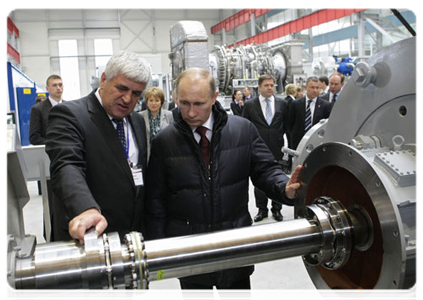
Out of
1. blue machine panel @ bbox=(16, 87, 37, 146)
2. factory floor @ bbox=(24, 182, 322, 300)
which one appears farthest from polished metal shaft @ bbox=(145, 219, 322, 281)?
blue machine panel @ bbox=(16, 87, 37, 146)

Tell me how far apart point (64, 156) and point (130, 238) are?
520mm

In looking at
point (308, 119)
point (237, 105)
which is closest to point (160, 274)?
point (308, 119)

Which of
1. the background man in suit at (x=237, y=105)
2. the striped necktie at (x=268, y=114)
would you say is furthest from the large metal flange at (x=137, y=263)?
the background man in suit at (x=237, y=105)

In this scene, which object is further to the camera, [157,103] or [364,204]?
[157,103]

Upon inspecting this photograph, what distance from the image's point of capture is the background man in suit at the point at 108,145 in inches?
52.1

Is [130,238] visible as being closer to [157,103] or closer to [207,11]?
[157,103]

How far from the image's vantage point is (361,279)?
0.99 meters

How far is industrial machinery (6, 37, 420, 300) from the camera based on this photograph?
81 cm

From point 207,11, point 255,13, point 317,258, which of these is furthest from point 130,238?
point 207,11

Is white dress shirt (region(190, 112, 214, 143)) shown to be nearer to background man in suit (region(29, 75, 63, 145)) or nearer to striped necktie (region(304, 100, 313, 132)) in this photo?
background man in suit (region(29, 75, 63, 145))

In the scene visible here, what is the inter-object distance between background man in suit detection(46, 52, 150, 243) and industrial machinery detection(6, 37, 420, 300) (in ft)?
1.35

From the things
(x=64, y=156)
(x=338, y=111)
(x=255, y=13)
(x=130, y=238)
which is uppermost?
(x=255, y=13)

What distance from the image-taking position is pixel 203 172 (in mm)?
1459

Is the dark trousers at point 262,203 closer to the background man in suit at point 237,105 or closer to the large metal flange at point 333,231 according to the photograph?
the large metal flange at point 333,231
